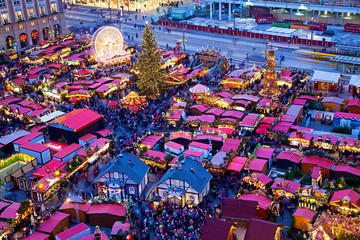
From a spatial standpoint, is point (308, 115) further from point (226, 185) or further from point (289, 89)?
point (226, 185)

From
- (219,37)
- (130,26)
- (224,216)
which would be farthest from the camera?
Result: (130,26)

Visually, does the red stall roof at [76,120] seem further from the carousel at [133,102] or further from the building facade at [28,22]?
the building facade at [28,22]

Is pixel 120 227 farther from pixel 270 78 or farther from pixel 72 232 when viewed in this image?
pixel 270 78

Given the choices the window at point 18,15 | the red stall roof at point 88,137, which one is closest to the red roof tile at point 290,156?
the red stall roof at point 88,137

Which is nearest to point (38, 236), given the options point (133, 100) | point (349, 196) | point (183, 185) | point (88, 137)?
point (183, 185)

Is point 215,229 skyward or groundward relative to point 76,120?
groundward

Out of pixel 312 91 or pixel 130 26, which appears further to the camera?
pixel 130 26

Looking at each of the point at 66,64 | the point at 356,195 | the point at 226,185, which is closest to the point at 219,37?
the point at 66,64
